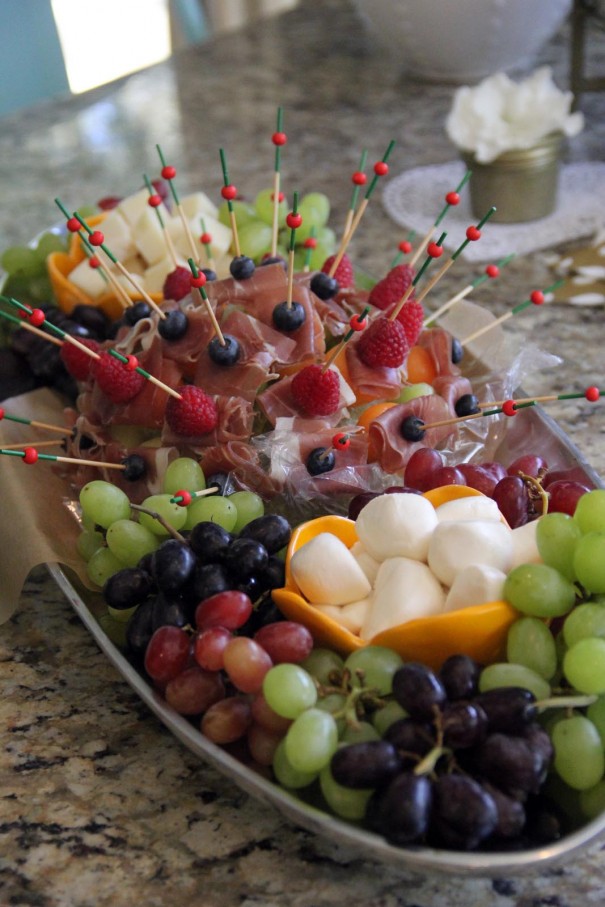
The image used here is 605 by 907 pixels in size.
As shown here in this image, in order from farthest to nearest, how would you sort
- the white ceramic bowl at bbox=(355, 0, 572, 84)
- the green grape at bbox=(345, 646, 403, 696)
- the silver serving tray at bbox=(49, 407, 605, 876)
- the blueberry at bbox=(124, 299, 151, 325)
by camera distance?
the white ceramic bowl at bbox=(355, 0, 572, 84) → the blueberry at bbox=(124, 299, 151, 325) → the green grape at bbox=(345, 646, 403, 696) → the silver serving tray at bbox=(49, 407, 605, 876)

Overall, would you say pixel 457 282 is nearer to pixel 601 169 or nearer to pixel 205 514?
pixel 601 169

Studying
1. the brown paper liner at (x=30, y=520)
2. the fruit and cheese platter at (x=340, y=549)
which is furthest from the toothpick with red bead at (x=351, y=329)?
the brown paper liner at (x=30, y=520)

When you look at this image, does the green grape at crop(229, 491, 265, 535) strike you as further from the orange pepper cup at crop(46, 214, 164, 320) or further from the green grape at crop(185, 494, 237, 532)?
the orange pepper cup at crop(46, 214, 164, 320)

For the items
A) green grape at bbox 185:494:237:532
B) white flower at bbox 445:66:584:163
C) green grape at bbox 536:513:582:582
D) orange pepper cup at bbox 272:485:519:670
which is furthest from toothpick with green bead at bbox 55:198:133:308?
white flower at bbox 445:66:584:163

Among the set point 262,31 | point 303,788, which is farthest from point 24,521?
point 262,31

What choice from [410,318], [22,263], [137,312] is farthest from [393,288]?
[22,263]

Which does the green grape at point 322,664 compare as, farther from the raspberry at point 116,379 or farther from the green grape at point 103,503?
the raspberry at point 116,379

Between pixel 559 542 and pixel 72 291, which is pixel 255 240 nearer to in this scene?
pixel 72 291

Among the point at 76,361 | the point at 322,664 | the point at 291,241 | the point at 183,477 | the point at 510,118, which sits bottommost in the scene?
the point at 322,664
